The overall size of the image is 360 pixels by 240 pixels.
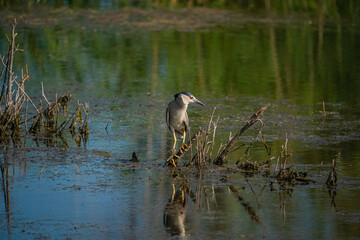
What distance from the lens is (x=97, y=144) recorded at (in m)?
10.4

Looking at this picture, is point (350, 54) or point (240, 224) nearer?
point (240, 224)

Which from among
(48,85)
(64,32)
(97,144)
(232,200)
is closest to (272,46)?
(64,32)

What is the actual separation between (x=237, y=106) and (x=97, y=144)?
368 centimetres

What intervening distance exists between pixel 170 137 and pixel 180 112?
1299 millimetres

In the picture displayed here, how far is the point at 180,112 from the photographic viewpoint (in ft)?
32.5

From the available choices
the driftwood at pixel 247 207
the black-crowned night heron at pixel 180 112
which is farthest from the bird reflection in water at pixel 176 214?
the black-crowned night heron at pixel 180 112

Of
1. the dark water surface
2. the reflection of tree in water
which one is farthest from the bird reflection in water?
the reflection of tree in water

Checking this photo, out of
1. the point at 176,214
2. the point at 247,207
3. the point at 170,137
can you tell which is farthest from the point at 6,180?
the point at 170,137

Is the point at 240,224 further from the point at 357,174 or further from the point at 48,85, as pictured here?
Answer: the point at 48,85

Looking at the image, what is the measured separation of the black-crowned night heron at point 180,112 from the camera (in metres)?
9.80

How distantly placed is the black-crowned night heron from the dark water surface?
391mm

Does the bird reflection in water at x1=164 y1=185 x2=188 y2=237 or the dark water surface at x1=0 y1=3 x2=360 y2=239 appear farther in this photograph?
the dark water surface at x1=0 y1=3 x2=360 y2=239

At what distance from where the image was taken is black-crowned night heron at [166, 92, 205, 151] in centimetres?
980

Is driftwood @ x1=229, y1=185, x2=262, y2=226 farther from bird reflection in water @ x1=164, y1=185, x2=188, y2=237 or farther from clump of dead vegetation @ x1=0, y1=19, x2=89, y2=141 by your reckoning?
clump of dead vegetation @ x1=0, y1=19, x2=89, y2=141
